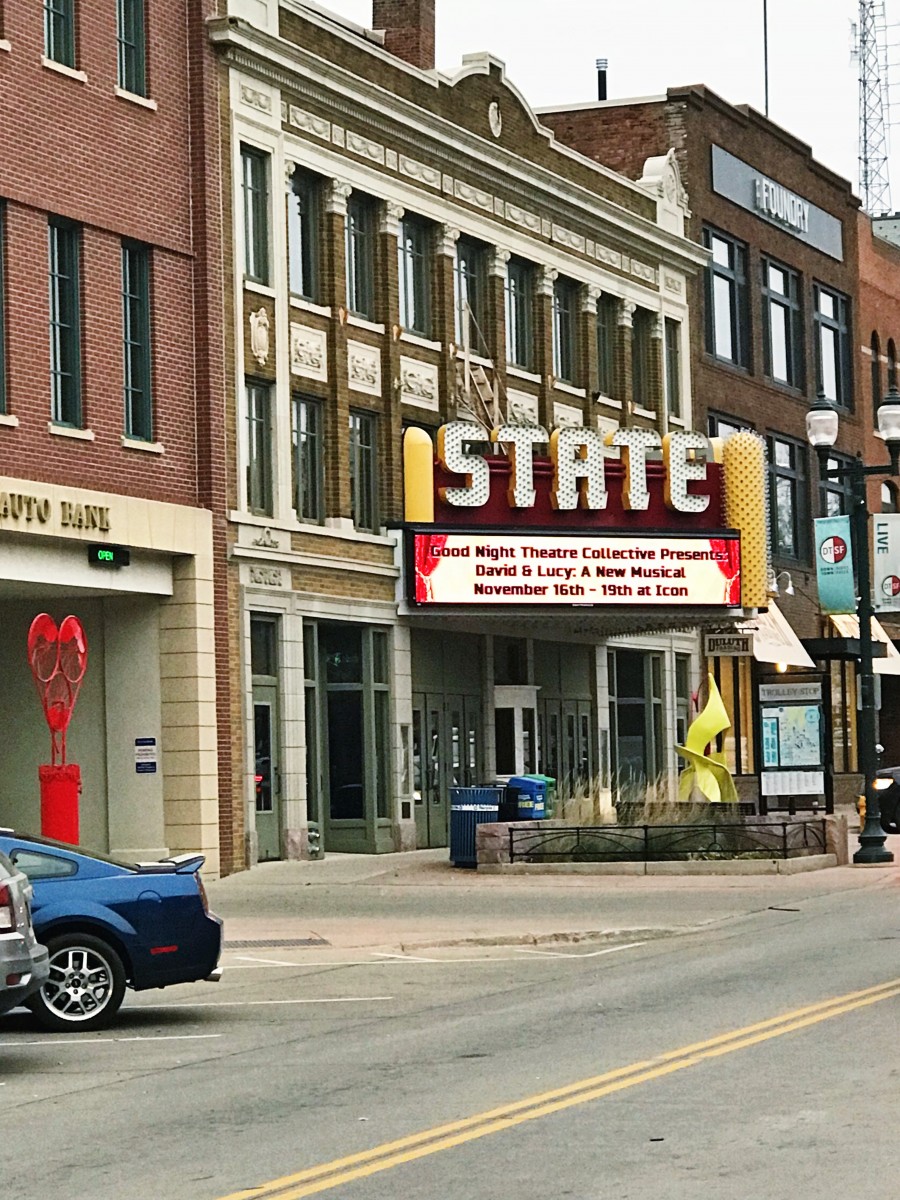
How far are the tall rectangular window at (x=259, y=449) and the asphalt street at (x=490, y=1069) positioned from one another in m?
10.8

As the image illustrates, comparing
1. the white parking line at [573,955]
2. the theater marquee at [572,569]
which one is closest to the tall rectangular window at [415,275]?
the theater marquee at [572,569]

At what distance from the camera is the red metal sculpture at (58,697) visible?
73.4 ft

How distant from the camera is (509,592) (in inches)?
1460

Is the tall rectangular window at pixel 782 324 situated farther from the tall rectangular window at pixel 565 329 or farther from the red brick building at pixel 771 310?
the tall rectangular window at pixel 565 329

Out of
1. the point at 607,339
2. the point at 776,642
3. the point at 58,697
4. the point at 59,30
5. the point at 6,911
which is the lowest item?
the point at 6,911

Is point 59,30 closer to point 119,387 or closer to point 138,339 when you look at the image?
point 138,339

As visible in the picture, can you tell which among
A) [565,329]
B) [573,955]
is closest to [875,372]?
[565,329]

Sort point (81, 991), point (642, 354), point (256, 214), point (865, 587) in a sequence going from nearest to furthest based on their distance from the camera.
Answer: point (81, 991), point (865, 587), point (256, 214), point (642, 354)

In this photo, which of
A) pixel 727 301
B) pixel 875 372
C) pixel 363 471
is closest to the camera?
pixel 363 471

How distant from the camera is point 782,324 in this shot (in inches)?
2174

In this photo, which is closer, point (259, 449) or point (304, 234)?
point (259, 449)

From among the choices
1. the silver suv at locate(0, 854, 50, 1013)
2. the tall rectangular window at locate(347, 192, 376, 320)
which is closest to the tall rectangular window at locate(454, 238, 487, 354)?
the tall rectangular window at locate(347, 192, 376, 320)

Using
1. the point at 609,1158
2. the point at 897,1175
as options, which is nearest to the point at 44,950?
the point at 609,1158

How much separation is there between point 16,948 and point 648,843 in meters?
18.5
